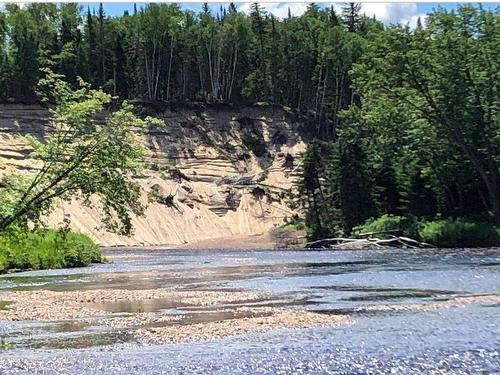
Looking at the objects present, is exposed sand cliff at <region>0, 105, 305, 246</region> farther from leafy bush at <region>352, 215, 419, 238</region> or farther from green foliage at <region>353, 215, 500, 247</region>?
green foliage at <region>353, 215, 500, 247</region>

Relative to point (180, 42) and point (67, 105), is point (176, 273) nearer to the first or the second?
point (67, 105)

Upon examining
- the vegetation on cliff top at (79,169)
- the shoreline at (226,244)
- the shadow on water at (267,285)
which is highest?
the vegetation on cliff top at (79,169)

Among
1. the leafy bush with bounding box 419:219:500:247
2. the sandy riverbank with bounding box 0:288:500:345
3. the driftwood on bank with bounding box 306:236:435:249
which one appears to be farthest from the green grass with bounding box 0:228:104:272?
the leafy bush with bounding box 419:219:500:247

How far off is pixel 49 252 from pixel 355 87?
32359 millimetres

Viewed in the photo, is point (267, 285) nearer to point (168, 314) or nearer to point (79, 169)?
point (168, 314)

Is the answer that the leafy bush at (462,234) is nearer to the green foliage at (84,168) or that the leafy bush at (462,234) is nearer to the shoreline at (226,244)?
the shoreline at (226,244)

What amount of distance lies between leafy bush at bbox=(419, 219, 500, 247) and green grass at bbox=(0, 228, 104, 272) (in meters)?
24.8

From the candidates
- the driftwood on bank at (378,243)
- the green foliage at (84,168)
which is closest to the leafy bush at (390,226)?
the driftwood on bank at (378,243)

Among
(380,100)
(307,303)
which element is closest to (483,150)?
(380,100)

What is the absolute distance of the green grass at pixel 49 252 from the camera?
48125 mm

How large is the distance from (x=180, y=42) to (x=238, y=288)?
87232 mm

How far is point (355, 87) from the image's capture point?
Result: 72500 mm

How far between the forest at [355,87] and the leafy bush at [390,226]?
0.24 m

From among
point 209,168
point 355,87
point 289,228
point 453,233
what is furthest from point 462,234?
point 209,168
